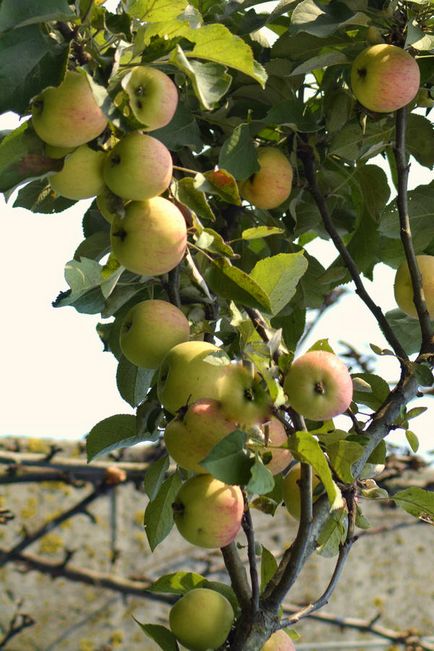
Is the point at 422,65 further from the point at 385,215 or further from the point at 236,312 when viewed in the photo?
the point at 236,312

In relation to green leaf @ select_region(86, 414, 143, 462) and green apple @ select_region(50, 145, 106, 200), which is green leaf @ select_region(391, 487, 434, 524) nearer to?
green leaf @ select_region(86, 414, 143, 462)

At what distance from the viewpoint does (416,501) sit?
826 mm

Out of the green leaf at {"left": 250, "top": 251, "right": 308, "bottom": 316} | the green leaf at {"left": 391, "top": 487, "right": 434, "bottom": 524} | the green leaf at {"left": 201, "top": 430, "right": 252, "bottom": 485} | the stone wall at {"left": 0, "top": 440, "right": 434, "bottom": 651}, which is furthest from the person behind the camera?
the stone wall at {"left": 0, "top": 440, "right": 434, "bottom": 651}

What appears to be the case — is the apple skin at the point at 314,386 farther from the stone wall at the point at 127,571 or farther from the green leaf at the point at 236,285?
the stone wall at the point at 127,571

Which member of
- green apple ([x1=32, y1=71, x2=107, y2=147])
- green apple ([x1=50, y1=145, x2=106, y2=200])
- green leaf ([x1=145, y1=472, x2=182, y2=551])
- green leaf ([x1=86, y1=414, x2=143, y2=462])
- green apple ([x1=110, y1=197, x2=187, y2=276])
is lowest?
green leaf ([x1=145, y1=472, x2=182, y2=551])

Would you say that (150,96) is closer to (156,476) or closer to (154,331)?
(154,331)

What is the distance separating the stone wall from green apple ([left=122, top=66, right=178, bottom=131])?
5.85 feet

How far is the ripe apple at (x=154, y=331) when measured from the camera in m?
0.71

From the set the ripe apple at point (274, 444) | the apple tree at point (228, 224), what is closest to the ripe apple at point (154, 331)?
the apple tree at point (228, 224)

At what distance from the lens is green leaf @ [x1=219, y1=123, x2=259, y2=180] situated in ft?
Result: 2.79

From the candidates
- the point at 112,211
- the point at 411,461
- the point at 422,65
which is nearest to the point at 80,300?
the point at 112,211

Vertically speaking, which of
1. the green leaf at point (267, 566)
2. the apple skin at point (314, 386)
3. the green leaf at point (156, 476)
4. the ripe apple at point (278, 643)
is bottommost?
the green leaf at point (267, 566)

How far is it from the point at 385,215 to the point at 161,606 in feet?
5.57

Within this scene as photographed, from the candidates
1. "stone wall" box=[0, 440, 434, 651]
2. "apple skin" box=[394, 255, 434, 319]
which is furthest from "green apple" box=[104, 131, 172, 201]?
"stone wall" box=[0, 440, 434, 651]
